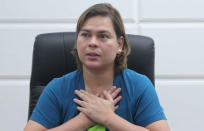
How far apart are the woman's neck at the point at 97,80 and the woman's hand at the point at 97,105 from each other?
3 cm

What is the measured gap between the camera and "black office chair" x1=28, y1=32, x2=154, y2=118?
143 cm

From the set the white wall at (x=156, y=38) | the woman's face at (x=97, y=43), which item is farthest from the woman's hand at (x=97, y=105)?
the white wall at (x=156, y=38)

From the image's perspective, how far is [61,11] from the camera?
222 cm

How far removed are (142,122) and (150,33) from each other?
1.12 m

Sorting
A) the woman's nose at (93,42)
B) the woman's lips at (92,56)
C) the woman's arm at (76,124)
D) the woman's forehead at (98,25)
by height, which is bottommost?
the woman's arm at (76,124)

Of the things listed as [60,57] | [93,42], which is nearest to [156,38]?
[60,57]

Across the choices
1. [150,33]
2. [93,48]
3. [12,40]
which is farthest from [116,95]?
[12,40]

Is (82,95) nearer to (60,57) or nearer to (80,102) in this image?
(80,102)

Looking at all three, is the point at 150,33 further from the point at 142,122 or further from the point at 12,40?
the point at 142,122

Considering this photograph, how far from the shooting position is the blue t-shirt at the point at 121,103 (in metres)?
1.18

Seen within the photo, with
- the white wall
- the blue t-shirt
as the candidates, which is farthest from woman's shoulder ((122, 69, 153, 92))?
the white wall

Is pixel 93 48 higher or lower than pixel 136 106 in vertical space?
higher

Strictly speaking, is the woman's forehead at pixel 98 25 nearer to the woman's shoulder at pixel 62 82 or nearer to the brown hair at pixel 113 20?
the brown hair at pixel 113 20

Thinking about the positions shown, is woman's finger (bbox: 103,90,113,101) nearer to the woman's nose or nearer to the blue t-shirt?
the blue t-shirt
